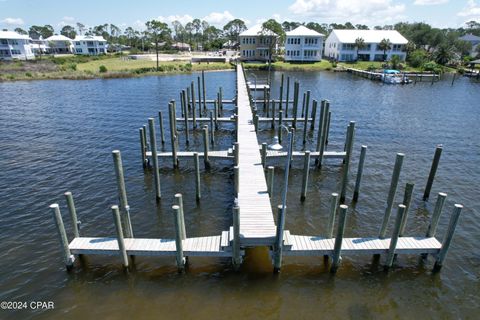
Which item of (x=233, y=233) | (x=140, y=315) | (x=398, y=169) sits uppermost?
(x=398, y=169)

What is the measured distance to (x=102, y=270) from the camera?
46.4ft

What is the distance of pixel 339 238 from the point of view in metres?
13.1

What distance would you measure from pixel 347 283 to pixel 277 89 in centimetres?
4968

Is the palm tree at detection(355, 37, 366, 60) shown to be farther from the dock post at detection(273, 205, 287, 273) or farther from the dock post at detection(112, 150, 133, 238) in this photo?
the dock post at detection(273, 205, 287, 273)

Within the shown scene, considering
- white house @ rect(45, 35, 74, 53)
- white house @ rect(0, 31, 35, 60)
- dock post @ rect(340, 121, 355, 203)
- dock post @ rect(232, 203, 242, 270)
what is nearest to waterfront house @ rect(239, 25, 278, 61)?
white house @ rect(0, 31, 35, 60)

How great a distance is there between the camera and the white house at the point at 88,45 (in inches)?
5020

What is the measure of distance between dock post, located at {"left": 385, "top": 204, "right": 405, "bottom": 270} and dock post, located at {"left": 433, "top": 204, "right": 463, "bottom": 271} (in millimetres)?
1887

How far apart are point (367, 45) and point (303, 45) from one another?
19.6 meters

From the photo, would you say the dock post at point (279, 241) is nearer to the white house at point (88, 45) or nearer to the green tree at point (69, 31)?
the white house at point (88, 45)

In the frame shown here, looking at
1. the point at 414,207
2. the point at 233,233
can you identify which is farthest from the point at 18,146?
the point at 414,207

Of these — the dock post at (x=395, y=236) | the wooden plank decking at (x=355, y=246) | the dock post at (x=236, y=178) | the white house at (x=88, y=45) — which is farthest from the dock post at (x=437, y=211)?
the white house at (x=88, y=45)

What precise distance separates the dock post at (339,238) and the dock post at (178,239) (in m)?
6.29

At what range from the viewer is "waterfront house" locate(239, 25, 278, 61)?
92.6 meters

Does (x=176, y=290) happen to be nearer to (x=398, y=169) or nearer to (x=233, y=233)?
(x=233, y=233)
